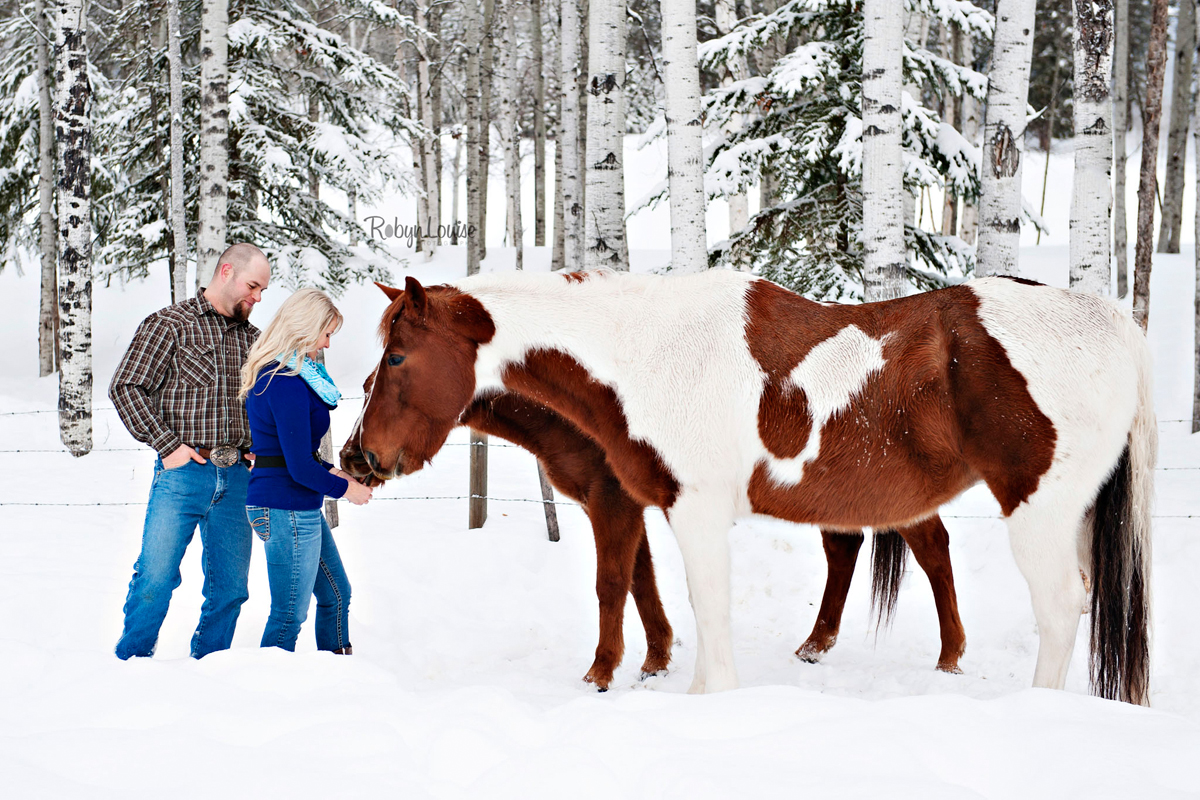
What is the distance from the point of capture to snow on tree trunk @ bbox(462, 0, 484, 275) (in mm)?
16578

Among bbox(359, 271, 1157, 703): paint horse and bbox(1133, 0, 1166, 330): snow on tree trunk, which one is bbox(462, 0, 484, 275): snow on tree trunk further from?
bbox(359, 271, 1157, 703): paint horse

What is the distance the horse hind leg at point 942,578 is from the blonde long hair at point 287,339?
2921 millimetres

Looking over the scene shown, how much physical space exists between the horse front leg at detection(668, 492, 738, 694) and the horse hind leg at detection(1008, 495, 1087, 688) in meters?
1.08

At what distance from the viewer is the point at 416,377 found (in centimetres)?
346

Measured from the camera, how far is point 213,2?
887cm

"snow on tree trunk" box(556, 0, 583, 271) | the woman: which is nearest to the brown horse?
the woman

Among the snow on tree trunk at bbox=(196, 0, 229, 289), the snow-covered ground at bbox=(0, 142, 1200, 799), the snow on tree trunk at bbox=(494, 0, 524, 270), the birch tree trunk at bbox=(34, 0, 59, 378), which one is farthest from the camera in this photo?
the snow on tree trunk at bbox=(494, 0, 524, 270)

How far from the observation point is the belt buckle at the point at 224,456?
3518 millimetres

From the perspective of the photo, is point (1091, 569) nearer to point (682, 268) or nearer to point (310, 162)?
point (682, 268)

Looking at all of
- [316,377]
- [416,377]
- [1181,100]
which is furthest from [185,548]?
[1181,100]

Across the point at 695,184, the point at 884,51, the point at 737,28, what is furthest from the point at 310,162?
the point at 884,51

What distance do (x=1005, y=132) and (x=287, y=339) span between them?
510 centimetres

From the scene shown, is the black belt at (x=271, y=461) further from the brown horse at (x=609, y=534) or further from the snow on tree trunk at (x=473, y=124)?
the snow on tree trunk at (x=473, y=124)

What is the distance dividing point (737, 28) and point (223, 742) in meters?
8.07
